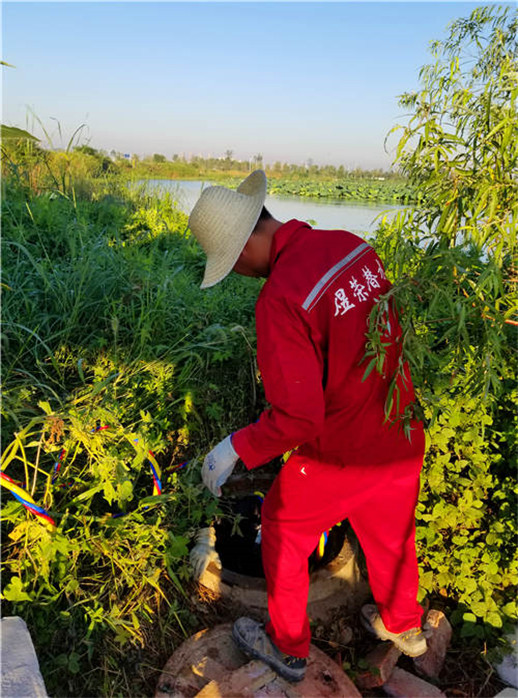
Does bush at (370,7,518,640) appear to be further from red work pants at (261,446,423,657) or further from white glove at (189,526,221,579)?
white glove at (189,526,221,579)

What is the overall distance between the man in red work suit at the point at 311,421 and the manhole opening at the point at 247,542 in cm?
40

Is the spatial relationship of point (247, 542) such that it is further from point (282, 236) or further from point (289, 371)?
point (282, 236)

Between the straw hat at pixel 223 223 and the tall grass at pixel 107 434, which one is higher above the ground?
the straw hat at pixel 223 223

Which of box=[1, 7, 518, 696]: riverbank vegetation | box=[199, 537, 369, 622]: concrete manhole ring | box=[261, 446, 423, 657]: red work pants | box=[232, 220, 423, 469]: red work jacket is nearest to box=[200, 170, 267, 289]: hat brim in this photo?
box=[232, 220, 423, 469]: red work jacket

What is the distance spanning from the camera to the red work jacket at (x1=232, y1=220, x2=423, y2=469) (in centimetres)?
167

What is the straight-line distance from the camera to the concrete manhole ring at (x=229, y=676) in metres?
1.93

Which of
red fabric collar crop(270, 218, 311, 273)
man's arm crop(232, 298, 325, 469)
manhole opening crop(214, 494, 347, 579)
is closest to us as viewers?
man's arm crop(232, 298, 325, 469)

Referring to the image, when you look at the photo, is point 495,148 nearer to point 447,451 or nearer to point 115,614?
point 447,451

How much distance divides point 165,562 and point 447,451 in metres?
1.44

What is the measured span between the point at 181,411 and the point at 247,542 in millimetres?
759

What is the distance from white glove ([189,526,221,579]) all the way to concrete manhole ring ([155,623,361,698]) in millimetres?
269

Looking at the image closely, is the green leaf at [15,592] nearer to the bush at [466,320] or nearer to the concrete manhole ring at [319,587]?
the concrete manhole ring at [319,587]

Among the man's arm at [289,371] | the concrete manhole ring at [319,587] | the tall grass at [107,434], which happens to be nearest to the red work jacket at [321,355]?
the man's arm at [289,371]

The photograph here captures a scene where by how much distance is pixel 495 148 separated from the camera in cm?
204
